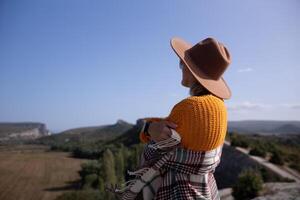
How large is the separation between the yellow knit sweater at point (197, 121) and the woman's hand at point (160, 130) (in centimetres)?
5

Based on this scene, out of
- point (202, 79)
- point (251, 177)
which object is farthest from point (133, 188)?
point (251, 177)

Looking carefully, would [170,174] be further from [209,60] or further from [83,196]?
[83,196]

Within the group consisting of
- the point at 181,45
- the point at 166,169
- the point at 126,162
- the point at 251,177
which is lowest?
the point at 126,162

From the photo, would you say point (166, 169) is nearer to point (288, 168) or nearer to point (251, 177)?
point (251, 177)

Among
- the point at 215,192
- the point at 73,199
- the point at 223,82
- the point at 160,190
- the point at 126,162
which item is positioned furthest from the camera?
the point at 126,162

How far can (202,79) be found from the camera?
182 centimetres

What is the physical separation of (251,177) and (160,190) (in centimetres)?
987

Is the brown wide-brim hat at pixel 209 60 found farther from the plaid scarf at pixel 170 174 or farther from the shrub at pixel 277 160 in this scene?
the shrub at pixel 277 160

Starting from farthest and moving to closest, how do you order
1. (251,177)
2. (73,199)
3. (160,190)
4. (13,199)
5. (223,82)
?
(73,199), (13,199), (251,177), (223,82), (160,190)

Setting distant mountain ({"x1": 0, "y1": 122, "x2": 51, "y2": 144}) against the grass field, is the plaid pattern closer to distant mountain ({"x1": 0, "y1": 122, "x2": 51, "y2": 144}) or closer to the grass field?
distant mountain ({"x1": 0, "y1": 122, "x2": 51, "y2": 144})

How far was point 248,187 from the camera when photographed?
10484 millimetres

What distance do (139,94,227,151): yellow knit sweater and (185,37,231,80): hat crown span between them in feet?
0.77

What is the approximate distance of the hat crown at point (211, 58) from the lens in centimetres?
187

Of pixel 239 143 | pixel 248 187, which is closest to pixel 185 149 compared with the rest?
pixel 248 187
